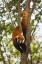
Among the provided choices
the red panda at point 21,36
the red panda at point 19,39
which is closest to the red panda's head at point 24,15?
the red panda at point 21,36

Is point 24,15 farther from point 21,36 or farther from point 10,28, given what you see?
point 10,28

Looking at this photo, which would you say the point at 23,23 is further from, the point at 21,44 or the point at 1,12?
the point at 1,12

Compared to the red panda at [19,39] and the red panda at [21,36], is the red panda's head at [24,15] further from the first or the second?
the red panda at [19,39]

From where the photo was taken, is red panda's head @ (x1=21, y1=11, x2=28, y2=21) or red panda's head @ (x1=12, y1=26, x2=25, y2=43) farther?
red panda's head @ (x1=12, y1=26, x2=25, y2=43)

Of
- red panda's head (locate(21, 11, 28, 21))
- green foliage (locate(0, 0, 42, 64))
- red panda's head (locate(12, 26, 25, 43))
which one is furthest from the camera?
green foliage (locate(0, 0, 42, 64))

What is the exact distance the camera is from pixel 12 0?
4410 mm

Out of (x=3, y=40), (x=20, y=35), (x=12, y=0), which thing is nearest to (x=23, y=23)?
(x=20, y=35)

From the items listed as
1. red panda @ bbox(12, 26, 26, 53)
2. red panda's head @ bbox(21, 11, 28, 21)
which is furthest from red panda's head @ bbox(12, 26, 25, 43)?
red panda's head @ bbox(21, 11, 28, 21)

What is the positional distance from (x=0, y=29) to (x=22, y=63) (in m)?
1.98

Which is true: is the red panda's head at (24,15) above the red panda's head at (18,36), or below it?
above

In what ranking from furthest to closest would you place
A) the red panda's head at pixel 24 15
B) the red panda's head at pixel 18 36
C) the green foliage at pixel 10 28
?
the green foliage at pixel 10 28
the red panda's head at pixel 18 36
the red panda's head at pixel 24 15

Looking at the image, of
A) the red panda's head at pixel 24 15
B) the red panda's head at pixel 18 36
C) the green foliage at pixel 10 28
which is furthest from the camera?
the green foliage at pixel 10 28

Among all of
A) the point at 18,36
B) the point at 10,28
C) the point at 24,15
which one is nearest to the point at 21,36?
the point at 18,36

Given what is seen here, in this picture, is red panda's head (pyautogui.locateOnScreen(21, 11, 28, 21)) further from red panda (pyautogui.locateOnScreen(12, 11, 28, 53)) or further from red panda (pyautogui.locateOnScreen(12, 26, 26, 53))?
red panda (pyautogui.locateOnScreen(12, 26, 26, 53))
